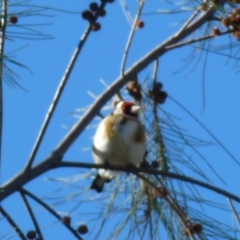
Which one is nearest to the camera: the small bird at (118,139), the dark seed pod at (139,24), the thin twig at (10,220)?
the thin twig at (10,220)

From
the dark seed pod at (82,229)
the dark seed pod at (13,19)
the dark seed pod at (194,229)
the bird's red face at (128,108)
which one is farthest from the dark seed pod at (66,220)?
the bird's red face at (128,108)

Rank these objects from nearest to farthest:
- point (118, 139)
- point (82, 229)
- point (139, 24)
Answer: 1. point (82, 229)
2. point (139, 24)
3. point (118, 139)

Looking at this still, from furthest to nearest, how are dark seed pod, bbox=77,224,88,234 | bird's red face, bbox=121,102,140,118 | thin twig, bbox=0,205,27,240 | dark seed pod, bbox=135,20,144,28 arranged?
bird's red face, bbox=121,102,140,118 < dark seed pod, bbox=135,20,144,28 < dark seed pod, bbox=77,224,88,234 < thin twig, bbox=0,205,27,240

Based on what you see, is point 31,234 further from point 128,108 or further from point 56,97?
point 128,108

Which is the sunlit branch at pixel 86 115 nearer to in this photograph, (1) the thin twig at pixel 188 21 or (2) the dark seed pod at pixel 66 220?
(1) the thin twig at pixel 188 21

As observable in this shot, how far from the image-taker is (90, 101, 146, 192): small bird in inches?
94.2

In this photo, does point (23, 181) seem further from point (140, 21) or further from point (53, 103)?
point (140, 21)

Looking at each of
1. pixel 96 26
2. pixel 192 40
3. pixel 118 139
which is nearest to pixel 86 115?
pixel 96 26

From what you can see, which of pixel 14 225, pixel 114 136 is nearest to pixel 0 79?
pixel 14 225

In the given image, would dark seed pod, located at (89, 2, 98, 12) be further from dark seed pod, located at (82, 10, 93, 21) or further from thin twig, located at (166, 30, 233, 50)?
thin twig, located at (166, 30, 233, 50)

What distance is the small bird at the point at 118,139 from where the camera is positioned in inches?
94.2

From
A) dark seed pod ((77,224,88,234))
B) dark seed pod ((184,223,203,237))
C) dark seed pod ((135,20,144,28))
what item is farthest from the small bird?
dark seed pod ((184,223,203,237))

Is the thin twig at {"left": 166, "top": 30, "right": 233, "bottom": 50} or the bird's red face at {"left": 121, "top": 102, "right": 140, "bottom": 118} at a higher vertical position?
the bird's red face at {"left": 121, "top": 102, "right": 140, "bottom": 118}

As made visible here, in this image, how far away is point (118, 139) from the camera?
248 cm
